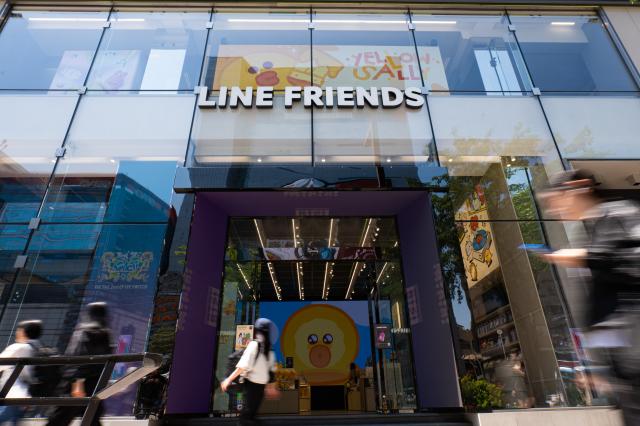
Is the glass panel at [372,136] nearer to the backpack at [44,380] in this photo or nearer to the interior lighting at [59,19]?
the backpack at [44,380]

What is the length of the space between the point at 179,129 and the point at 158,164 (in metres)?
0.86

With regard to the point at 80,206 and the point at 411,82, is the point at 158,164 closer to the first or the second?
the point at 80,206

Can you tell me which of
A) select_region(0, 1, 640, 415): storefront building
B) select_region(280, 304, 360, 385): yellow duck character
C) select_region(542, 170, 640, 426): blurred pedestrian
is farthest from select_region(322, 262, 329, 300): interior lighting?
select_region(542, 170, 640, 426): blurred pedestrian

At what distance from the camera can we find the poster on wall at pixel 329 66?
8648 millimetres

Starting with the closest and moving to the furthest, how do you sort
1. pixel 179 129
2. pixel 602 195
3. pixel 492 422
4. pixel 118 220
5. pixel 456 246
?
1. pixel 602 195
2. pixel 492 422
3. pixel 456 246
4. pixel 118 220
5. pixel 179 129

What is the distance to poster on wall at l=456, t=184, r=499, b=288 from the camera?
689cm

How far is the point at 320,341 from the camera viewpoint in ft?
42.3

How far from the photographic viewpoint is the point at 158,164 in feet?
24.7

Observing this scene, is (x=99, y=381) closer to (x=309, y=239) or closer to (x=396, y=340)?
(x=309, y=239)

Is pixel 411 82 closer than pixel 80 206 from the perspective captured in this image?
No

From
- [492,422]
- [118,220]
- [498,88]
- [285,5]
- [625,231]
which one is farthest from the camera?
[285,5]

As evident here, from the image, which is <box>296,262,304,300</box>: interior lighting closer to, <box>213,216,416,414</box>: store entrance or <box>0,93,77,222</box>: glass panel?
<box>213,216,416,414</box>: store entrance

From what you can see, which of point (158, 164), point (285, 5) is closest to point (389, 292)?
point (158, 164)

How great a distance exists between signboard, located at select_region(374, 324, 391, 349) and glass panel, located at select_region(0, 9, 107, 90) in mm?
8214
